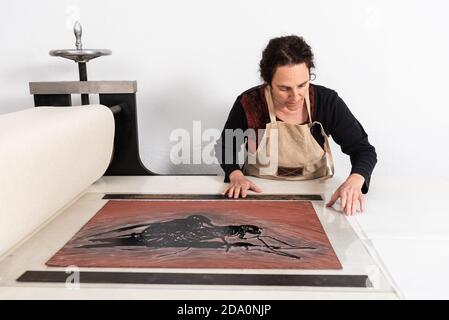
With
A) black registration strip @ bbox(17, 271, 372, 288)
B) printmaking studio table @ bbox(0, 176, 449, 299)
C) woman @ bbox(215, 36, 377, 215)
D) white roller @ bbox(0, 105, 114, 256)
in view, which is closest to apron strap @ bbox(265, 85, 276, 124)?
woman @ bbox(215, 36, 377, 215)

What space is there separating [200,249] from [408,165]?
4.15 feet

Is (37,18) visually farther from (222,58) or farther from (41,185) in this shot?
(41,185)

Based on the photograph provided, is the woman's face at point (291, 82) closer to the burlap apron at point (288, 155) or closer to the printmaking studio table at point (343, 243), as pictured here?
the burlap apron at point (288, 155)

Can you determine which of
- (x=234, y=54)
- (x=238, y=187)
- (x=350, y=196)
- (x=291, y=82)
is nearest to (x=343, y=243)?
(x=350, y=196)

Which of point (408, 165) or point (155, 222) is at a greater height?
point (155, 222)

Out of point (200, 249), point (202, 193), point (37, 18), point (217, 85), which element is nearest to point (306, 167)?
point (202, 193)

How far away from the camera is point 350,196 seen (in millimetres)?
1104

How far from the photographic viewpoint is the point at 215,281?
75cm

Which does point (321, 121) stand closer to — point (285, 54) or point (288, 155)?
point (288, 155)

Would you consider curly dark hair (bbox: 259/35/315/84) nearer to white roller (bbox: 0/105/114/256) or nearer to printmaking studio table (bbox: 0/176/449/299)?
printmaking studio table (bbox: 0/176/449/299)

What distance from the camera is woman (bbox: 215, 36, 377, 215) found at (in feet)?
4.34

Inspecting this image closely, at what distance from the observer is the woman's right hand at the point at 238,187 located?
1.22 m

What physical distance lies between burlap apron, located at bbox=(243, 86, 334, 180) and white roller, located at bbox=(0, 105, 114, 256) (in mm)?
462

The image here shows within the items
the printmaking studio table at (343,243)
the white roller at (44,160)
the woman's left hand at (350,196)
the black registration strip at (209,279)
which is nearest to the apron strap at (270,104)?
the printmaking studio table at (343,243)
